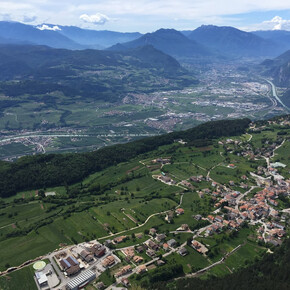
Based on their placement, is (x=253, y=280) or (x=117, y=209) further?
(x=117, y=209)

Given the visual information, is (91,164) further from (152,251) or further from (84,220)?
(152,251)

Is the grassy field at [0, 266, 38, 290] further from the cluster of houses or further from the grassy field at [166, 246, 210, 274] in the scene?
the grassy field at [166, 246, 210, 274]

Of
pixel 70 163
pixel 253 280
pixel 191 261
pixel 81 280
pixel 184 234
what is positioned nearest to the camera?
pixel 253 280

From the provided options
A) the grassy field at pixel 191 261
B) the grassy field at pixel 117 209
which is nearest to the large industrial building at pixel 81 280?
the grassy field at pixel 117 209

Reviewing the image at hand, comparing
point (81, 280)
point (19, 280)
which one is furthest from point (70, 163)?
point (81, 280)

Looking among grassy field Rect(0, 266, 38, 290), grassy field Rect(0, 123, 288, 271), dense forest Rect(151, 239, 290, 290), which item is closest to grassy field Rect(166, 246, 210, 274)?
grassy field Rect(0, 123, 288, 271)

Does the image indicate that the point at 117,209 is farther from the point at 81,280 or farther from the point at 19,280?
the point at 19,280
